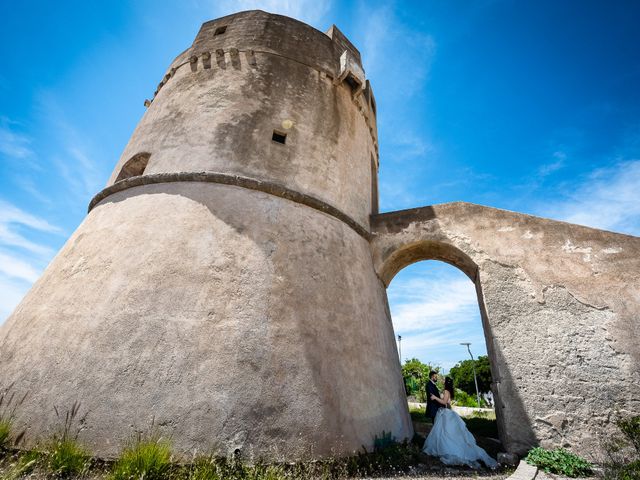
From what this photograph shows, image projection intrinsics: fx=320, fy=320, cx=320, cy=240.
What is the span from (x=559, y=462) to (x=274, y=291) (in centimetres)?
436

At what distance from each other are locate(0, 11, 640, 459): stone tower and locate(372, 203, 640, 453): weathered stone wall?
0.08 ft

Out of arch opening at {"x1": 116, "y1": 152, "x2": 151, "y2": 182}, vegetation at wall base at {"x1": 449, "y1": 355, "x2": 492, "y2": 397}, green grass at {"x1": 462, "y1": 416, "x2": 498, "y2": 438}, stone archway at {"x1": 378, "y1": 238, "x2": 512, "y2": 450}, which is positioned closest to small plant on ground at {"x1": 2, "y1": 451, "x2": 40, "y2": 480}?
arch opening at {"x1": 116, "y1": 152, "x2": 151, "y2": 182}

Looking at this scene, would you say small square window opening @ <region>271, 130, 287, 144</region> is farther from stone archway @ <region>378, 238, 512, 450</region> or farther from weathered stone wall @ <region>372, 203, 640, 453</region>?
weathered stone wall @ <region>372, 203, 640, 453</region>

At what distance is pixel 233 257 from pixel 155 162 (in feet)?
8.65

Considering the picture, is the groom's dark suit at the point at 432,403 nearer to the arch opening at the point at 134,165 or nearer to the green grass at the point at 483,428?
the green grass at the point at 483,428

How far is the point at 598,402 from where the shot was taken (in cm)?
459

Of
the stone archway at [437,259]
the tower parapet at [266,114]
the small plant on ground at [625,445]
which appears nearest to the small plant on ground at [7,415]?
the tower parapet at [266,114]

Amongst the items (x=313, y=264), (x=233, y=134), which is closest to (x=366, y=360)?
(x=313, y=264)

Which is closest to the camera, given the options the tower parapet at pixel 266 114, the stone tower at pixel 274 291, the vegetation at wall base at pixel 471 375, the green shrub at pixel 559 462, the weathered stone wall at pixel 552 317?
the stone tower at pixel 274 291

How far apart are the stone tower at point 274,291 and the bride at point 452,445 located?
452 millimetres

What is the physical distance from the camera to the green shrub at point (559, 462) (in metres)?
→ 4.05

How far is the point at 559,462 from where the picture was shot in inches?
165

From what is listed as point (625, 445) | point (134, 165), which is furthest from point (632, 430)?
point (134, 165)

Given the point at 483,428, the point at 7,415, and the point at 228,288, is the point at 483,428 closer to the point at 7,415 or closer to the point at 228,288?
the point at 228,288
